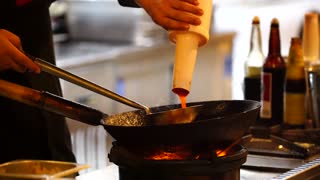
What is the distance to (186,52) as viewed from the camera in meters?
1.37

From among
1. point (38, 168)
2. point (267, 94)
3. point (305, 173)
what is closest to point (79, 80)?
point (38, 168)

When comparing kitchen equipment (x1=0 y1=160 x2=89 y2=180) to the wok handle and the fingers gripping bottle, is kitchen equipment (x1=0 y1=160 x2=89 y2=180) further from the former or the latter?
the fingers gripping bottle

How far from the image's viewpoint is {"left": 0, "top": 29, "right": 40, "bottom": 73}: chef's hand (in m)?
1.39

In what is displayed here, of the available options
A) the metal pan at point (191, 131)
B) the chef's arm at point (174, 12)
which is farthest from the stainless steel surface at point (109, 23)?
the metal pan at point (191, 131)

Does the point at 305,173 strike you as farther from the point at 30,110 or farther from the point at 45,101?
the point at 30,110

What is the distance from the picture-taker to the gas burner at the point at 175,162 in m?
1.23

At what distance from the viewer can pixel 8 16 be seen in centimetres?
184

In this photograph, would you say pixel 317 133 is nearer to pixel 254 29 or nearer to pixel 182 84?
pixel 254 29

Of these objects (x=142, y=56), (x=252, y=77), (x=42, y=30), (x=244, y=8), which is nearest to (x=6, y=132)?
(x=42, y=30)

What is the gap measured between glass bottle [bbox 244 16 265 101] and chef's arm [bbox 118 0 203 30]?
56 centimetres

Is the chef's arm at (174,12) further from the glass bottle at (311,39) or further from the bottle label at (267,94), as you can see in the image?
the glass bottle at (311,39)

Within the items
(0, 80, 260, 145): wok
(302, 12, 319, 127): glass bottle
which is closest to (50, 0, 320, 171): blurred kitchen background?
(302, 12, 319, 127): glass bottle

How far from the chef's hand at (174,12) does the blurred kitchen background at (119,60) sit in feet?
4.20

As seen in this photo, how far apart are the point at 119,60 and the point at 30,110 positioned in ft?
5.64
